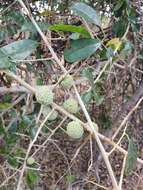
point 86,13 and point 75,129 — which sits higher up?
point 86,13

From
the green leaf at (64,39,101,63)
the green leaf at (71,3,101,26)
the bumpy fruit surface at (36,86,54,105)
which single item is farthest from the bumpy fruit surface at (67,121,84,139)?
the green leaf at (71,3,101,26)

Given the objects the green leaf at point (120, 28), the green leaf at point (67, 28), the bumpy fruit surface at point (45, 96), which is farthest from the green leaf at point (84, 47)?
the green leaf at point (120, 28)

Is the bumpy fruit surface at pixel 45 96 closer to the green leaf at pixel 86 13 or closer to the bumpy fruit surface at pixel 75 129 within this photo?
the bumpy fruit surface at pixel 75 129

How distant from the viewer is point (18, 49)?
91 centimetres

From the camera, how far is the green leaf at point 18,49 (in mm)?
896

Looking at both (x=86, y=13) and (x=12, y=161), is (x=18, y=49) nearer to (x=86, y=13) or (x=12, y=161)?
(x=86, y=13)

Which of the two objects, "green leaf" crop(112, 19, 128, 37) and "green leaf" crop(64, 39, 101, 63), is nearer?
"green leaf" crop(64, 39, 101, 63)

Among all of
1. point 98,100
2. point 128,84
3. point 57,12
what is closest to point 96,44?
point 98,100

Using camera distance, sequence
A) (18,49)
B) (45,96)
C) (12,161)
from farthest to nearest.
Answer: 1. (12,161)
2. (18,49)
3. (45,96)

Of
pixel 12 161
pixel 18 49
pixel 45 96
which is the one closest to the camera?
pixel 45 96

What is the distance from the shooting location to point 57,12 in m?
1.53

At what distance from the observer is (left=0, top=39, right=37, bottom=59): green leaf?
896mm

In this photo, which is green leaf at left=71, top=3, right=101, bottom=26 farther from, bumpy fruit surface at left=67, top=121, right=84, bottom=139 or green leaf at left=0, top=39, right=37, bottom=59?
bumpy fruit surface at left=67, top=121, right=84, bottom=139

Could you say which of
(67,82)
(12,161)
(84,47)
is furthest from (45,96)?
(12,161)
